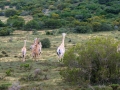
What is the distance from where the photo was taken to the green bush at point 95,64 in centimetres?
1519

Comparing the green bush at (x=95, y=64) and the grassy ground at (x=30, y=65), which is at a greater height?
the green bush at (x=95, y=64)

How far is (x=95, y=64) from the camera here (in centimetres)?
1545

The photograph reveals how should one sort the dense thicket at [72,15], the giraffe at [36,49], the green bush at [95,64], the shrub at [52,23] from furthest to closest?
the shrub at [52,23] → the dense thicket at [72,15] → the giraffe at [36,49] → the green bush at [95,64]

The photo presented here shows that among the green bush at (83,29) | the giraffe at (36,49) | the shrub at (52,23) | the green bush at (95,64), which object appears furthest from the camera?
the shrub at (52,23)

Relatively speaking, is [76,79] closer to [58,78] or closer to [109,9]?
[58,78]

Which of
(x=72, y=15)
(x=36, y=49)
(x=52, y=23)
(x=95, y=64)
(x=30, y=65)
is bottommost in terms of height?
(x=30, y=65)

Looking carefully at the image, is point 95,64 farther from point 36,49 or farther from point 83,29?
point 83,29

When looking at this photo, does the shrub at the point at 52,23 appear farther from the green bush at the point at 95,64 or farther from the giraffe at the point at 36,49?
the green bush at the point at 95,64

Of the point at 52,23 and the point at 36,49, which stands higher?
the point at 36,49

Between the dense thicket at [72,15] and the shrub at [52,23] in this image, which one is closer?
the dense thicket at [72,15]

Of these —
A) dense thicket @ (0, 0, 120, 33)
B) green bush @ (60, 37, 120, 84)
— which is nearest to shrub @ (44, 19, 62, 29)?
dense thicket @ (0, 0, 120, 33)

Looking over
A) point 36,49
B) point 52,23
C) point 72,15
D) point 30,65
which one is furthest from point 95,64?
point 72,15

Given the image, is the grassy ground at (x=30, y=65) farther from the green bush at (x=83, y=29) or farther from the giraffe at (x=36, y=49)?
the green bush at (x=83, y=29)

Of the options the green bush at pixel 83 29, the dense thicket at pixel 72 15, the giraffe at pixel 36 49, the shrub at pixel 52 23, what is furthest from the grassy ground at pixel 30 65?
the shrub at pixel 52 23
